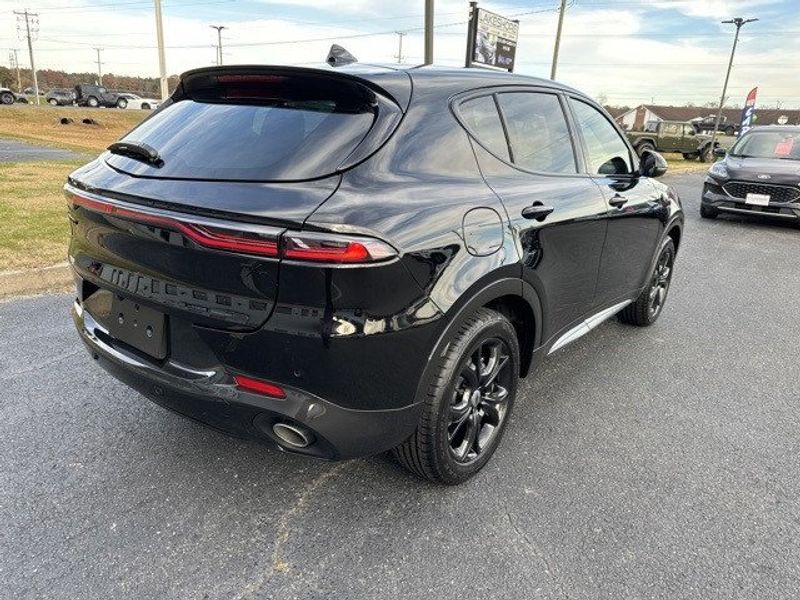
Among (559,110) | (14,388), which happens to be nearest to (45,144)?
(14,388)

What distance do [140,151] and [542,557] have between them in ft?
7.25

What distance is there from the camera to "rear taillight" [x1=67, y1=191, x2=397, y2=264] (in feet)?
5.98

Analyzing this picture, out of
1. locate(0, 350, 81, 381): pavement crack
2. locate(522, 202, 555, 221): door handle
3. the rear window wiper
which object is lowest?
locate(0, 350, 81, 381): pavement crack

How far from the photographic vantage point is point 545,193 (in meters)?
2.78

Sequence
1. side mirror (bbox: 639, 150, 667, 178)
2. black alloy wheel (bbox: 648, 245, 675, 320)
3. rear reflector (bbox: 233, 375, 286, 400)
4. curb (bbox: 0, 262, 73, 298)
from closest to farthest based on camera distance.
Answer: rear reflector (bbox: 233, 375, 286, 400) → side mirror (bbox: 639, 150, 667, 178) → black alloy wheel (bbox: 648, 245, 675, 320) → curb (bbox: 0, 262, 73, 298)

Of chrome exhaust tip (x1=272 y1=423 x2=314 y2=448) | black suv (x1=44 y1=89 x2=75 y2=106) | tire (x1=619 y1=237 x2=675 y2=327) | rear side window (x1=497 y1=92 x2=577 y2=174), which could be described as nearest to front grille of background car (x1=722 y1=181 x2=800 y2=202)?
tire (x1=619 y1=237 x2=675 y2=327)

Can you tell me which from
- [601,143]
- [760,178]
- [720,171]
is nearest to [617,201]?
[601,143]

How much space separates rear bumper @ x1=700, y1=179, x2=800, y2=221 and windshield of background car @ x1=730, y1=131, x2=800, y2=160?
104 cm

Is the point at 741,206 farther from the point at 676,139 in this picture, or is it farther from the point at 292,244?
the point at 676,139

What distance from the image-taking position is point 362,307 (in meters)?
1.90

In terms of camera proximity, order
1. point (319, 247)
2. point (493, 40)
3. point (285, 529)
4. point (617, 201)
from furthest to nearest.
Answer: point (493, 40)
point (617, 201)
point (285, 529)
point (319, 247)

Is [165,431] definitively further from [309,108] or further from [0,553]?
[309,108]

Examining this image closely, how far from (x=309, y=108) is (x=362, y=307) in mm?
838

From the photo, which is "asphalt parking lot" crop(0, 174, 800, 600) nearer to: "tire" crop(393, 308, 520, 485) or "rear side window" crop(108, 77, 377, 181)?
"tire" crop(393, 308, 520, 485)
